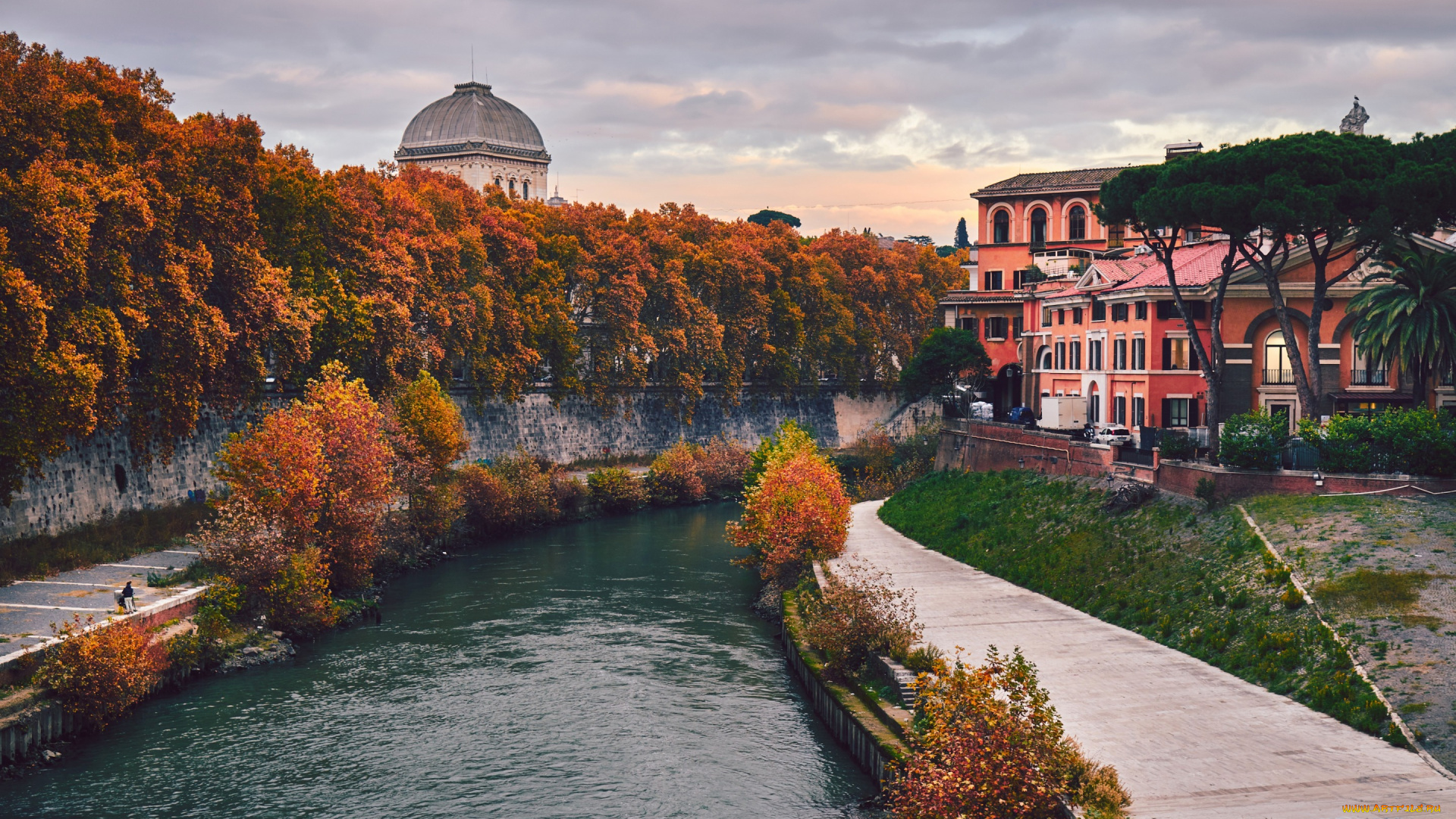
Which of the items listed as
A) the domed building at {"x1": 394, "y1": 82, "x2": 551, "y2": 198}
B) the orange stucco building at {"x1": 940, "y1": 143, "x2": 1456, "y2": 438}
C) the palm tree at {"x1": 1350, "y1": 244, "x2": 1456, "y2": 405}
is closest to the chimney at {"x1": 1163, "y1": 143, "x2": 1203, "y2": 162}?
the orange stucco building at {"x1": 940, "y1": 143, "x2": 1456, "y2": 438}

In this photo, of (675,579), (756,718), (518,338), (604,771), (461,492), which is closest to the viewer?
(604,771)

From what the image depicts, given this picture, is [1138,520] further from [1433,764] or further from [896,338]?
[896,338]

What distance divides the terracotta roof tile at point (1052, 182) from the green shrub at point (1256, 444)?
2034 inches

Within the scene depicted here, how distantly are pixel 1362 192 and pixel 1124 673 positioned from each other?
20061mm

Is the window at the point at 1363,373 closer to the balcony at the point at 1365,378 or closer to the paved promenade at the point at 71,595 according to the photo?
the balcony at the point at 1365,378

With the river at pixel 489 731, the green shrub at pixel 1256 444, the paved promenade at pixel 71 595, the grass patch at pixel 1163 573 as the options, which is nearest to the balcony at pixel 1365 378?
the grass patch at pixel 1163 573

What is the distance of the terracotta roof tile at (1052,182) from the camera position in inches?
3427

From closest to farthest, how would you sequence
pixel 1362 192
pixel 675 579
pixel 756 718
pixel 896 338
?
pixel 756 718 → pixel 1362 192 → pixel 675 579 → pixel 896 338

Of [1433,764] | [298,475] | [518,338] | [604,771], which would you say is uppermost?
[518,338]

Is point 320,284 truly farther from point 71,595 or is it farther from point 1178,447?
point 1178,447

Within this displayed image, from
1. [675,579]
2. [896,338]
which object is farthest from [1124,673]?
[896,338]

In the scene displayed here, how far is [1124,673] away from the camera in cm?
2827

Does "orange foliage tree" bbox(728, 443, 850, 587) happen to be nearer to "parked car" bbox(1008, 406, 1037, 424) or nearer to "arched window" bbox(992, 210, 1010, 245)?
"parked car" bbox(1008, 406, 1037, 424)

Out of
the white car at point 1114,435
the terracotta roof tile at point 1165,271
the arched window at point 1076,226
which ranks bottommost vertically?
the white car at point 1114,435
